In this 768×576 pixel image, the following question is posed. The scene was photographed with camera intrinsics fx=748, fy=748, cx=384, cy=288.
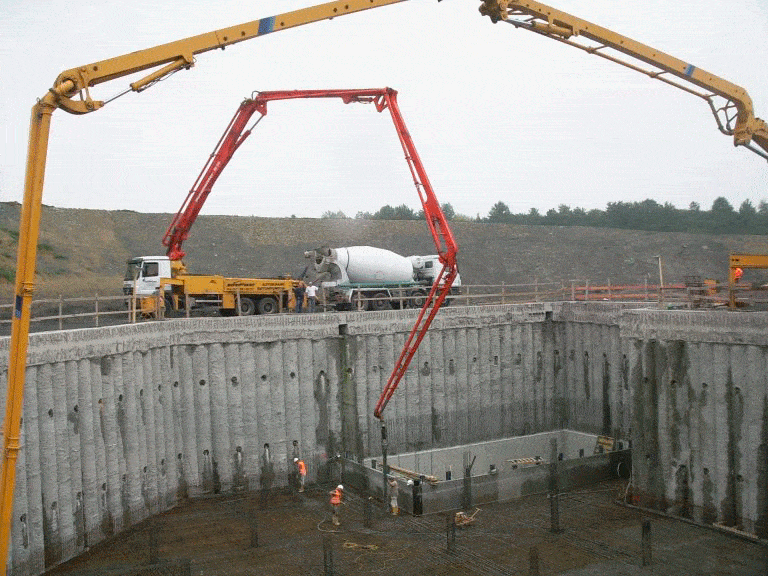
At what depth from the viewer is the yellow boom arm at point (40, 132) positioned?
1088 centimetres

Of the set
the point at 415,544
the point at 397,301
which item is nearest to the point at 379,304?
the point at 397,301

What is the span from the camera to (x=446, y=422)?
24047mm

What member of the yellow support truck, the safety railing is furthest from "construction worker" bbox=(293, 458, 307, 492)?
the safety railing

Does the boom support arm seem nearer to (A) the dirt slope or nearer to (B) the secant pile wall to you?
(B) the secant pile wall

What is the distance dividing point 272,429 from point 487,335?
26.4 ft

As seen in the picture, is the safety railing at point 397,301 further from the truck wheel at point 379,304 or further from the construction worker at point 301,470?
the construction worker at point 301,470

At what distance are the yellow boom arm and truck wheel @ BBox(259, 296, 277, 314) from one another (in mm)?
11710

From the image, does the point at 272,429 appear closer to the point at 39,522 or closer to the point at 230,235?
the point at 39,522

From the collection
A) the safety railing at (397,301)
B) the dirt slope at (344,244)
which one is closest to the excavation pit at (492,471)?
the safety railing at (397,301)

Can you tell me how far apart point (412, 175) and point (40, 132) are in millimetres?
10515

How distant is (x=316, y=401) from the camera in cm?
2209

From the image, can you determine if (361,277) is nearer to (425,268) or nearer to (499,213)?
(425,268)

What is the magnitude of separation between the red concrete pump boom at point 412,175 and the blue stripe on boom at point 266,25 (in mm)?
5426

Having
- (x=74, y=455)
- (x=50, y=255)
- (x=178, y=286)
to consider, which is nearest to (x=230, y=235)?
(x=50, y=255)
